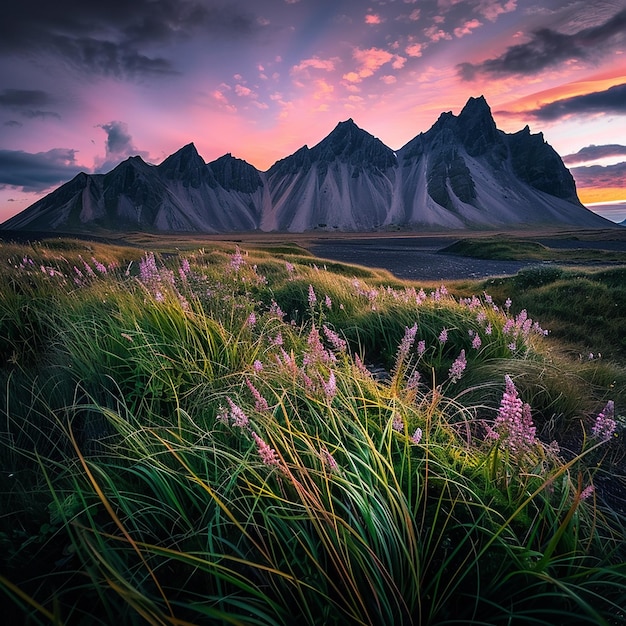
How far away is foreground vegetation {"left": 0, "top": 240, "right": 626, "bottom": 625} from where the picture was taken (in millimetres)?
1619

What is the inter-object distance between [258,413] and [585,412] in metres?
4.08

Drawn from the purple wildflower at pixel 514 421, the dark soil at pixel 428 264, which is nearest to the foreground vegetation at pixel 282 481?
the purple wildflower at pixel 514 421

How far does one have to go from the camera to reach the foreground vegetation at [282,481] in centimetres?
162

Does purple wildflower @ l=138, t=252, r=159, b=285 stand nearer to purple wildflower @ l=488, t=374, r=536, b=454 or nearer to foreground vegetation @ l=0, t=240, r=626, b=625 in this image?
foreground vegetation @ l=0, t=240, r=626, b=625

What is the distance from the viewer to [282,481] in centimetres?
211

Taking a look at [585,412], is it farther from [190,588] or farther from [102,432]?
[102,432]

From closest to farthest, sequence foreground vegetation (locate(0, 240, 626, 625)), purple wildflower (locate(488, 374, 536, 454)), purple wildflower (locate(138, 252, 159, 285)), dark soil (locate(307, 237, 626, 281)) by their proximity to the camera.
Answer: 1. foreground vegetation (locate(0, 240, 626, 625))
2. purple wildflower (locate(488, 374, 536, 454))
3. purple wildflower (locate(138, 252, 159, 285))
4. dark soil (locate(307, 237, 626, 281))

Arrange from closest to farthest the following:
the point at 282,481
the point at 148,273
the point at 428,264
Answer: the point at 282,481 < the point at 148,273 < the point at 428,264

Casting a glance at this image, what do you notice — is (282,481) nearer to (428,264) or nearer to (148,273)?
(148,273)

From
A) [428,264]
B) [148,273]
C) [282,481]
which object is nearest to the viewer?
[282,481]

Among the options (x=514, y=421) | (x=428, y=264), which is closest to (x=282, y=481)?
(x=514, y=421)

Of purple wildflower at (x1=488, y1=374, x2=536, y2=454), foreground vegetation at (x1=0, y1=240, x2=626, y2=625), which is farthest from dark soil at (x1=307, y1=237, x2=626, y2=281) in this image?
purple wildflower at (x1=488, y1=374, x2=536, y2=454)

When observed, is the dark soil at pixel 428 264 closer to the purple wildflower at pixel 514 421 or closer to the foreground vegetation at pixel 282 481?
the foreground vegetation at pixel 282 481

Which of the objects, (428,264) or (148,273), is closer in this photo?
(148,273)
